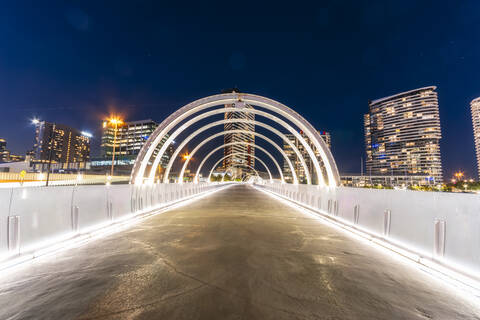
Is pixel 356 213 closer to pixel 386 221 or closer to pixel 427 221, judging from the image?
pixel 386 221

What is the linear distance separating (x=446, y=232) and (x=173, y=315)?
525 cm

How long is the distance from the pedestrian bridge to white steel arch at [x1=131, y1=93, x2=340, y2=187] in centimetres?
878

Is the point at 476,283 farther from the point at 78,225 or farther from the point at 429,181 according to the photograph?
the point at 429,181

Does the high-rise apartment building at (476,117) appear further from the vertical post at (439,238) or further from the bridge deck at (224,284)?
the bridge deck at (224,284)

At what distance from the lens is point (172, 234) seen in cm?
702

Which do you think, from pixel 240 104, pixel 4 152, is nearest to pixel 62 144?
pixel 4 152

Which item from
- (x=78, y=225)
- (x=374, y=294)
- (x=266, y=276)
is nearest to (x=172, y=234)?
(x=78, y=225)

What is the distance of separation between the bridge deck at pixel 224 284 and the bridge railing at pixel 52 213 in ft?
2.48

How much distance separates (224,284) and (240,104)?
16.1 metres

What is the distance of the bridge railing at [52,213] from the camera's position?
4.76 m

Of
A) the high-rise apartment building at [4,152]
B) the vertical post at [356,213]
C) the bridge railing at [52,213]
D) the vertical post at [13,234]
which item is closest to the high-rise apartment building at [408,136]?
the vertical post at [356,213]

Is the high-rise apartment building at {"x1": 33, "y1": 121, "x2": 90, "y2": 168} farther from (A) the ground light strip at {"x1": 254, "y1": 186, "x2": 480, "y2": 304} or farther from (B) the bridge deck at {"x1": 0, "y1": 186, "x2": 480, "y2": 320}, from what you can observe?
(A) the ground light strip at {"x1": 254, "y1": 186, "x2": 480, "y2": 304}

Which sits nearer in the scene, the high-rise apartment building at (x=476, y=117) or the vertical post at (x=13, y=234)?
the vertical post at (x=13, y=234)

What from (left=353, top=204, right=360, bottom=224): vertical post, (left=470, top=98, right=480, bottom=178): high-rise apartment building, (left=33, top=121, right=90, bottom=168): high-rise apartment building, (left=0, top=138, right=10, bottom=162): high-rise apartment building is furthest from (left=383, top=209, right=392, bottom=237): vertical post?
(left=470, top=98, right=480, bottom=178): high-rise apartment building
